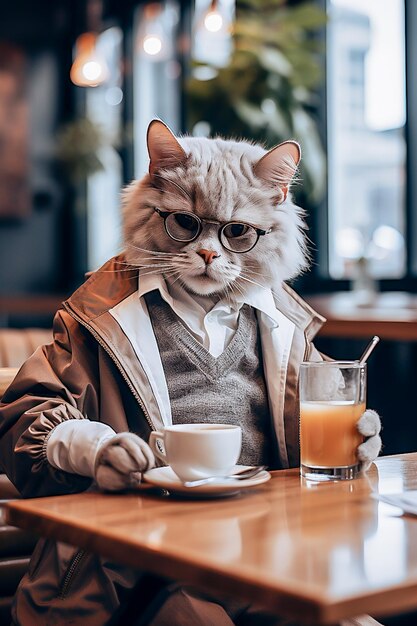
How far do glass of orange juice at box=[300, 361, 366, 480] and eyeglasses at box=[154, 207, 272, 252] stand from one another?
10.8 inches

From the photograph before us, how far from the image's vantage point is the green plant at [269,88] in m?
4.34

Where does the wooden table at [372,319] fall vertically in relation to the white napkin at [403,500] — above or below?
above

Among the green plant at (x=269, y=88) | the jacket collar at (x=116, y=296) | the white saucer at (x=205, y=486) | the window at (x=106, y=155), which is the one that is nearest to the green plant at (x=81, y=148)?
the window at (x=106, y=155)

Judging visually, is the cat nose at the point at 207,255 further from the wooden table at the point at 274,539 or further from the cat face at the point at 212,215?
the wooden table at the point at 274,539

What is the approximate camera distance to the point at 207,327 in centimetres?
150

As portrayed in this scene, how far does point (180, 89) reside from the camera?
6.05 m

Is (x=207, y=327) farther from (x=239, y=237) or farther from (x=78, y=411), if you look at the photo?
(x=78, y=411)

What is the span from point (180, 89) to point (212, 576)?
18.0 ft

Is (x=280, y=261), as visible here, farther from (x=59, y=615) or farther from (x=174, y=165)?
(x=59, y=615)

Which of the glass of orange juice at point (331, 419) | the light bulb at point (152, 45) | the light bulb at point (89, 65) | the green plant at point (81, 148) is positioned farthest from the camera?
the green plant at point (81, 148)

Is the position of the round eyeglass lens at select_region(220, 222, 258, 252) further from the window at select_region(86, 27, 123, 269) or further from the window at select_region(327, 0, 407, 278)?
the window at select_region(86, 27, 123, 269)

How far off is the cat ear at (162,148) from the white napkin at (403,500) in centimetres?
64

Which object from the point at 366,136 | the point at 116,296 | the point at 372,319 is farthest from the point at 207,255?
the point at 366,136

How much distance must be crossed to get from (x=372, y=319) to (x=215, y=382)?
61.6 inches
